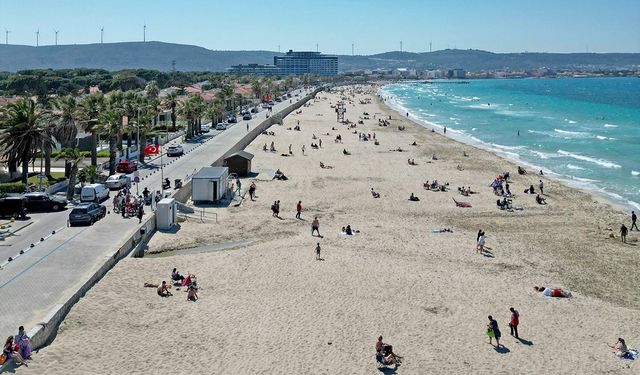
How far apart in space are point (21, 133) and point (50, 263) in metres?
12.9

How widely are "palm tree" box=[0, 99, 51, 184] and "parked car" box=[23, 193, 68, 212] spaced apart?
3883 mm

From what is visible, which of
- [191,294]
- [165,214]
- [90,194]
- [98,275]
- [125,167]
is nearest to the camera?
[191,294]

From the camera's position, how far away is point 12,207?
26.9m

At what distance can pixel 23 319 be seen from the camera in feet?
52.3

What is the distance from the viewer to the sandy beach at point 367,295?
16.1 meters

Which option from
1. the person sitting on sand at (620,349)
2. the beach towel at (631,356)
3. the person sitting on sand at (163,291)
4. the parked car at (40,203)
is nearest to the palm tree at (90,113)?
the parked car at (40,203)

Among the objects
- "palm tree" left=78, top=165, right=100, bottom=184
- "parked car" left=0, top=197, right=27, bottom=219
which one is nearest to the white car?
"palm tree" left=78, top=165, right=100, bottom=184

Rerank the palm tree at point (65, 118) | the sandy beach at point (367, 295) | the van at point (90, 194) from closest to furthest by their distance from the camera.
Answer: the sandy beach at point (367, 295) → the van at point (90, 194) → the palm tree at point (65, 118)

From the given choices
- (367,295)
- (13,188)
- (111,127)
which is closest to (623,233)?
(367,295)

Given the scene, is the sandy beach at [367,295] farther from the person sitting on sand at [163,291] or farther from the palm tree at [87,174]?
the palm tree at [87,174]

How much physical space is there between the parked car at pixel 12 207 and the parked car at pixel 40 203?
37.2 inches

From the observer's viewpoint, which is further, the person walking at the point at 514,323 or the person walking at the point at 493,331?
the person walking at the point at 514,323

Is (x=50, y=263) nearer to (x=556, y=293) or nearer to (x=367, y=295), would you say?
(x=367, y=295)

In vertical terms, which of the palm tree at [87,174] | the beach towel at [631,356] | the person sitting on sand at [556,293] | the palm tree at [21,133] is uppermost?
the palm tree at [21,133]
